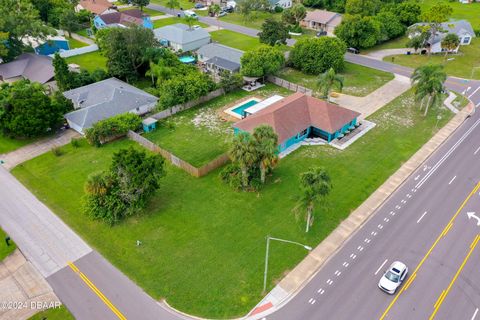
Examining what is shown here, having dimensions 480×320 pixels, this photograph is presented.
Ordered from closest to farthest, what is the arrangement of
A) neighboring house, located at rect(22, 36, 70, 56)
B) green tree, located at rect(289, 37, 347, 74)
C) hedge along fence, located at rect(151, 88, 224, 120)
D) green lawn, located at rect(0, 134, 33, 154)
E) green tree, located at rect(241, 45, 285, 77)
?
green lawn, located at rect(0, 134, 33, 154) → hedge along fence, located at rect(151, 88, 224, 120) → green tree, located at rect(241, 45, 285, 77) → green tree, located at rect(289, 37, 347, 74) → neighboring house, located at rect(22, 36, 70, 56)

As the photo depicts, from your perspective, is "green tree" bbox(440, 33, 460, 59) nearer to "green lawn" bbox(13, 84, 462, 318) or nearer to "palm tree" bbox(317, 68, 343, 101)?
"palm tree" bbox(317, 68, 343, 101)

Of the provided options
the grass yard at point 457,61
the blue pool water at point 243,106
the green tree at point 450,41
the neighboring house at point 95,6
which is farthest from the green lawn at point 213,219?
the neighboring house at point 95,6

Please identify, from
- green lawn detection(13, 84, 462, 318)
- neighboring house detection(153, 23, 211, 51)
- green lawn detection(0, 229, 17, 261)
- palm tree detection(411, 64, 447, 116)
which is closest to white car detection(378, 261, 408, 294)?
green lawn detection(13, 84, 462, 318)

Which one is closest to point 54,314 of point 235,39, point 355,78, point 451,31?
point 355,78

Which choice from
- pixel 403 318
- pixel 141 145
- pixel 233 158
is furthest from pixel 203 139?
pixel 403 318

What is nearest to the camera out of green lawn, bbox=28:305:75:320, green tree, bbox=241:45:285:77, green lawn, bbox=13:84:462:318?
green lawn, bbox=28:305:75:320
